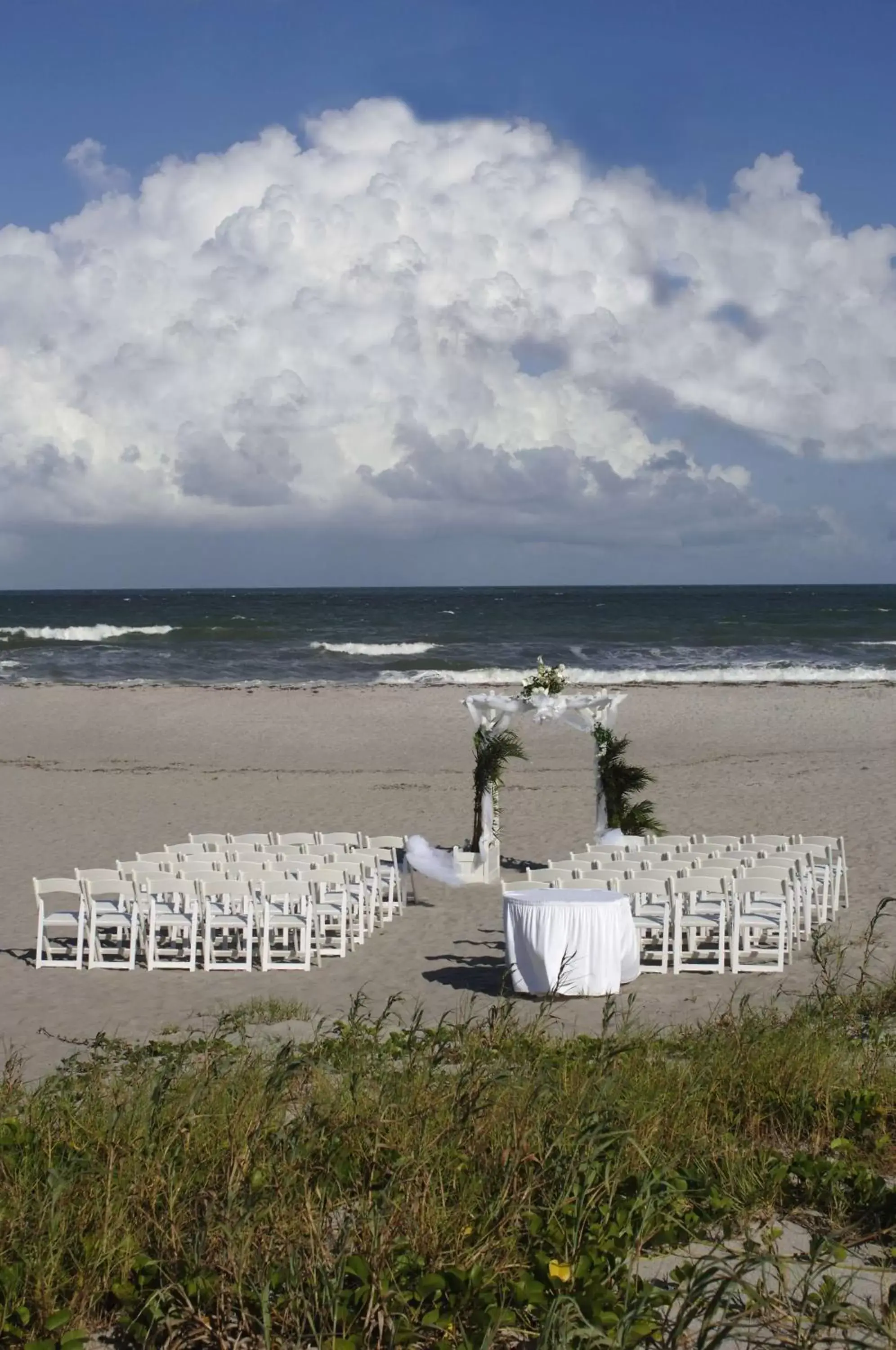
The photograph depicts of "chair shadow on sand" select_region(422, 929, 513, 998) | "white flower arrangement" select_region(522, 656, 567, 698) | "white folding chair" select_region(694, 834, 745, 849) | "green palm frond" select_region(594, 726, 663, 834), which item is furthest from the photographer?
"green palm frond" select_region(594, 726, 663, 834)

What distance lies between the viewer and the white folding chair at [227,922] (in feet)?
38.2

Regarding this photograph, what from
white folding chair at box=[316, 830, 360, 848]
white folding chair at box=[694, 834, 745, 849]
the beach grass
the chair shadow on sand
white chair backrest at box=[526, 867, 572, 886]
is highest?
the beach grass

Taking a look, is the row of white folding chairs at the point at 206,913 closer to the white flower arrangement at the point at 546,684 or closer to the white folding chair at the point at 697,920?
the white folding chair at the point at 697,920

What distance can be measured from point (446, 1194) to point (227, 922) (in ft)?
26.5

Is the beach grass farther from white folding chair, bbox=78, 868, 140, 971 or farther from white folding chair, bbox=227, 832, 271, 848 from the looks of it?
white folding chair, bbox=227, 832, 271, 848

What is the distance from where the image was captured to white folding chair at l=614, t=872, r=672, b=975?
11492 mm

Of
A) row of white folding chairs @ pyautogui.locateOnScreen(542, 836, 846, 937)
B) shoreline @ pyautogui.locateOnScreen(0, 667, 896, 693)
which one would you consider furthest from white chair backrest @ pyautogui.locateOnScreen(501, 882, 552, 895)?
shoreline @ pyautogui.locateOnScreen(0, 667, 896, 693)

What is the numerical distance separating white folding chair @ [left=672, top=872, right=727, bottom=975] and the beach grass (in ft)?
17.3

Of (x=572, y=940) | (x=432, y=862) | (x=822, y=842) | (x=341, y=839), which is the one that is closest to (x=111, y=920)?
(x=341, y=839)

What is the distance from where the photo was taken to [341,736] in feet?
99.0

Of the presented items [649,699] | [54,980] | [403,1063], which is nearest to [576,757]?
[649,699]

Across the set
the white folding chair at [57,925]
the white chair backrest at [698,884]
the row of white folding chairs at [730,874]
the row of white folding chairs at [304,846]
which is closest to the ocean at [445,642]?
the row of white folding chairs at [304,846]

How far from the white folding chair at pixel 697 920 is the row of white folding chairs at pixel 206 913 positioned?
296 centimetres

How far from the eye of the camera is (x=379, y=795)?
22.5 m
